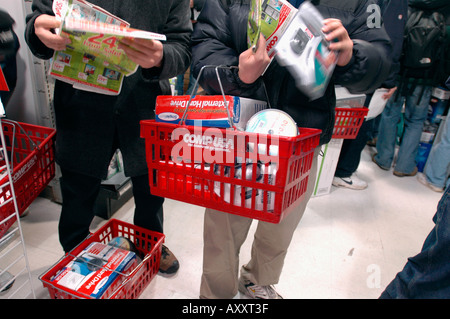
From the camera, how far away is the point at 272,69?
0.97 m

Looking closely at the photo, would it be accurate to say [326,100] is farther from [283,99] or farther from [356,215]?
[356,215]

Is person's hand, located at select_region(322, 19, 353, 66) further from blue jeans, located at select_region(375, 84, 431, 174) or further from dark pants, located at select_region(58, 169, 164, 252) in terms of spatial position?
blue jeans, located at select_region(375, 84, 431, 174)

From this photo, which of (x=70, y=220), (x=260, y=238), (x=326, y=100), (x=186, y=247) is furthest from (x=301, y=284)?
(x=70, y=220)

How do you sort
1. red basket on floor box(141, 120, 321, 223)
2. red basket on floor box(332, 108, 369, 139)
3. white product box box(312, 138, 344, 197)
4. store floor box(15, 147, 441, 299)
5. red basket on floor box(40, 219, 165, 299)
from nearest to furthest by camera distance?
red basket on floor box(141, 120, 321, 223)
red basket on floor box(40, 219, 165, 299)
store floor box(15, 147, 441, 299)
red basket on floor box(332, 108, 369, 139)
white product box box(312, 138, 344, 197)

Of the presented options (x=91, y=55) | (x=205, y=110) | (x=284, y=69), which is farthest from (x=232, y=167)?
(x=91, y=55)

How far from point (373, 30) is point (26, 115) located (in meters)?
1.97

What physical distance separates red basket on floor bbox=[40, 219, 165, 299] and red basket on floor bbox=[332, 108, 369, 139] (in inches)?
50.9

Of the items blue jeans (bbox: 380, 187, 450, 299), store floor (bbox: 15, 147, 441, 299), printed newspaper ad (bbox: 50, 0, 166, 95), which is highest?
printed newspaper ad (bbox: 50, 0, 166, 95)

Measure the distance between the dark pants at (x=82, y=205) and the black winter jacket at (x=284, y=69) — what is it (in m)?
0.66

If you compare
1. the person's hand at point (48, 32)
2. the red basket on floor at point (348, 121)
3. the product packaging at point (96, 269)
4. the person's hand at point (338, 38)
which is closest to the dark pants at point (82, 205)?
the product packaging at point (96, 269)

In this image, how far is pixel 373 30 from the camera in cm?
92

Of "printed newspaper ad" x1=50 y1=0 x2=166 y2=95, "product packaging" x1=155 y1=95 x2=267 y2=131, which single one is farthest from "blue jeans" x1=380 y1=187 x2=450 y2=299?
"printed newspaper ad" x1=50 y1=0 x2=166 y2=95

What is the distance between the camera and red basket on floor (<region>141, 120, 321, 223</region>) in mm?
727

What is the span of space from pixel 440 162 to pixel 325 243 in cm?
172
